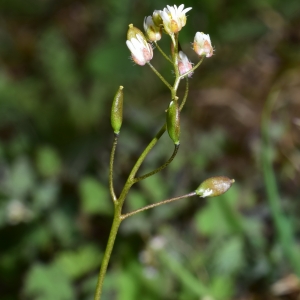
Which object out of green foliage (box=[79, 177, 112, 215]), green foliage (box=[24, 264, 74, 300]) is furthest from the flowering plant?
green foliage (box=[79, 177, 112, 215])

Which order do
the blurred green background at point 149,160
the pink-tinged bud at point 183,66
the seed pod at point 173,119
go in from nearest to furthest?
the seed pod at point 173,119 < the pink-tinged bud at point 183,66 < the blurred green background at point 149,160

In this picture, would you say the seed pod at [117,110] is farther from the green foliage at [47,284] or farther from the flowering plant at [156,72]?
the green foliage at [47,284]

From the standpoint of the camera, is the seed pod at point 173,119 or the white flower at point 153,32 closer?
the seed pod at point 173,119

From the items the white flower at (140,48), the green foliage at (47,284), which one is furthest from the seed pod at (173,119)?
the green foliage at (47,284)

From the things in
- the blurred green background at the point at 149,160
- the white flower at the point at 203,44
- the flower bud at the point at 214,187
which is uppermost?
the white flower at the point at 203,44

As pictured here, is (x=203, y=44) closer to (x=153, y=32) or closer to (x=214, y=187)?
(x=153, y=32)

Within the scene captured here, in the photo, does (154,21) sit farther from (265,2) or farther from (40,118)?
(265,2)
